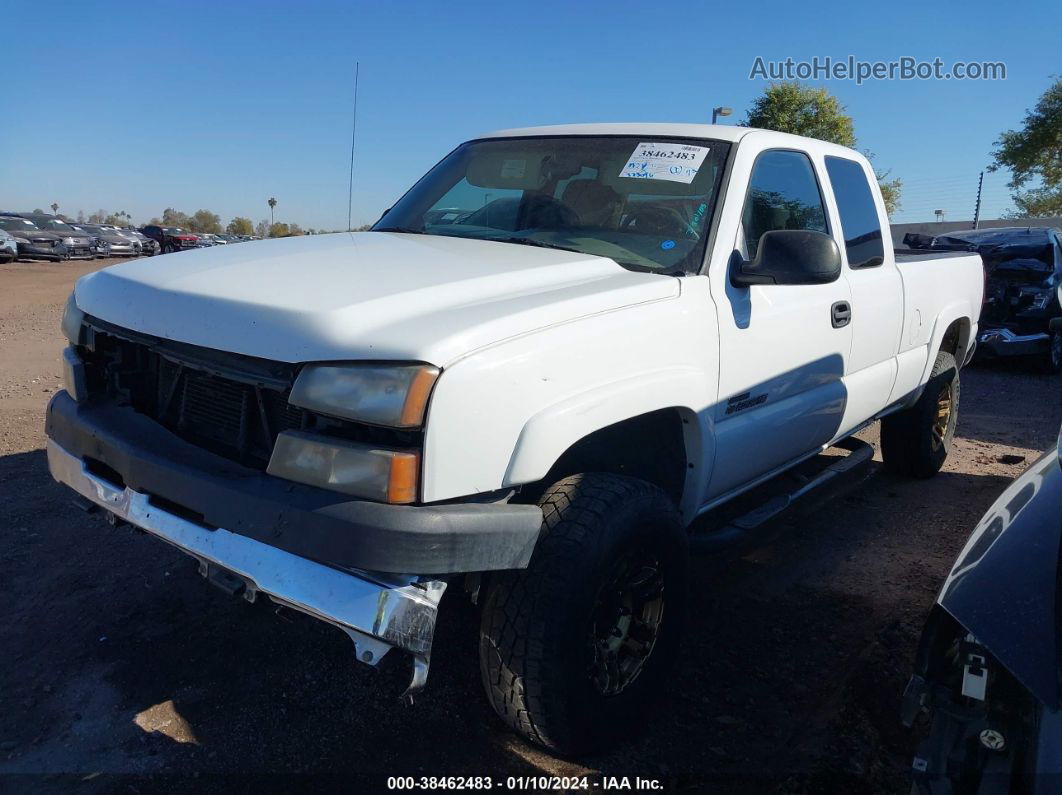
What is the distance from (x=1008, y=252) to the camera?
10156 millimetres

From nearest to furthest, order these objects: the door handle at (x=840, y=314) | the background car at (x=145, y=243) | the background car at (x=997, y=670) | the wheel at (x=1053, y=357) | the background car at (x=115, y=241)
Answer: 1. the background car at (x=997, y=670)
2. the door handle at (x=840, y=314)
3. the wheel at (x=1053, y=357)
4. the background car at (x=115, y=241)
5. the background car at (x=145, y=243)

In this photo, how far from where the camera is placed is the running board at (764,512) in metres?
3.06

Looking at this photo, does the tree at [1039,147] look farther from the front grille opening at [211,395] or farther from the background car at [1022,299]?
the front grille opening at [211,395]

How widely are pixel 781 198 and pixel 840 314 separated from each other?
0.57 meters

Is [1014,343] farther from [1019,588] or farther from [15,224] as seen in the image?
[15,224]

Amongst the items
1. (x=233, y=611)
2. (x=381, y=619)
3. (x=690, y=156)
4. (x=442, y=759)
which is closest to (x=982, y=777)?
(x=381, y=619)

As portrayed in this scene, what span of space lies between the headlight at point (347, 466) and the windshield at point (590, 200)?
1.31m

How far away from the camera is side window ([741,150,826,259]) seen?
325 cm

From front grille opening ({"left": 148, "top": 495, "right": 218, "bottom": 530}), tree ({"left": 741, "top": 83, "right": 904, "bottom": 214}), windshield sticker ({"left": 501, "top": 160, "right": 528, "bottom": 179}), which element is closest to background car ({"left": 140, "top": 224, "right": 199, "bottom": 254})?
tree ({"left": 741, "top": 83, "right": 904, "bottom": 214})

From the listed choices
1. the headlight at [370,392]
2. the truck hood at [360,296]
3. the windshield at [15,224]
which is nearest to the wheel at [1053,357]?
the truck hood at [360,296]

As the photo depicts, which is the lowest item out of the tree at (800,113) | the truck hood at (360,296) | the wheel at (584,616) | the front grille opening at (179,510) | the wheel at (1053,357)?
the wheel at (584,616)

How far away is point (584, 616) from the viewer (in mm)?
2291

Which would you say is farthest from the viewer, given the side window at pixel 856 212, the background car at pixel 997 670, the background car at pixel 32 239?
the background car at pixel 32 239

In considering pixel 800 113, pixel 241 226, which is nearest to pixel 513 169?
pixel 800 113
